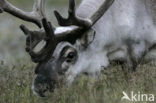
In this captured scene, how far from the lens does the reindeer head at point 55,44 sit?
8766 mm

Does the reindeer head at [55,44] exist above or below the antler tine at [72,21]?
below

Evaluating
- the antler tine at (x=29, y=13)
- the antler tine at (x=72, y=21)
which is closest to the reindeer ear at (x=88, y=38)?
the antler tine at (x=72, y=21)

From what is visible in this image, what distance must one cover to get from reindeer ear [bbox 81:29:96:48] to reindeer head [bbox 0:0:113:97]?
4 centimetres

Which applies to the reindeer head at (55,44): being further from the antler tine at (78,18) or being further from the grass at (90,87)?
the grass at (90,87)

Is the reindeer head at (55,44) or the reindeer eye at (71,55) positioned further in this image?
the reindeer eye at (71,55)

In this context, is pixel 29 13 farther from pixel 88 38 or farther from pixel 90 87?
pixel 90 87

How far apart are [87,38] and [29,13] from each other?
1.02 metres

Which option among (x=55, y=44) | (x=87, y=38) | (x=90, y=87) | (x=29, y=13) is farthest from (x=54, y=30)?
(x=90, y=87)

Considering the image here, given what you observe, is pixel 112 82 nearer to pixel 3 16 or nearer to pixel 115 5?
pixel 115 5

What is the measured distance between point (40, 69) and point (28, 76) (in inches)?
32.8

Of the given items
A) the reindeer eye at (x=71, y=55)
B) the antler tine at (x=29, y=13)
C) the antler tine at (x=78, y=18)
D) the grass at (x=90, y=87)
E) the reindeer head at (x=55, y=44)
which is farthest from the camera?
the antler tine at (x=29, y=13)

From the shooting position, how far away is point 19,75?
9.64 meters

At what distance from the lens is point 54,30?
902 centimetres

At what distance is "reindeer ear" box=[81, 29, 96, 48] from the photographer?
9.13 m
